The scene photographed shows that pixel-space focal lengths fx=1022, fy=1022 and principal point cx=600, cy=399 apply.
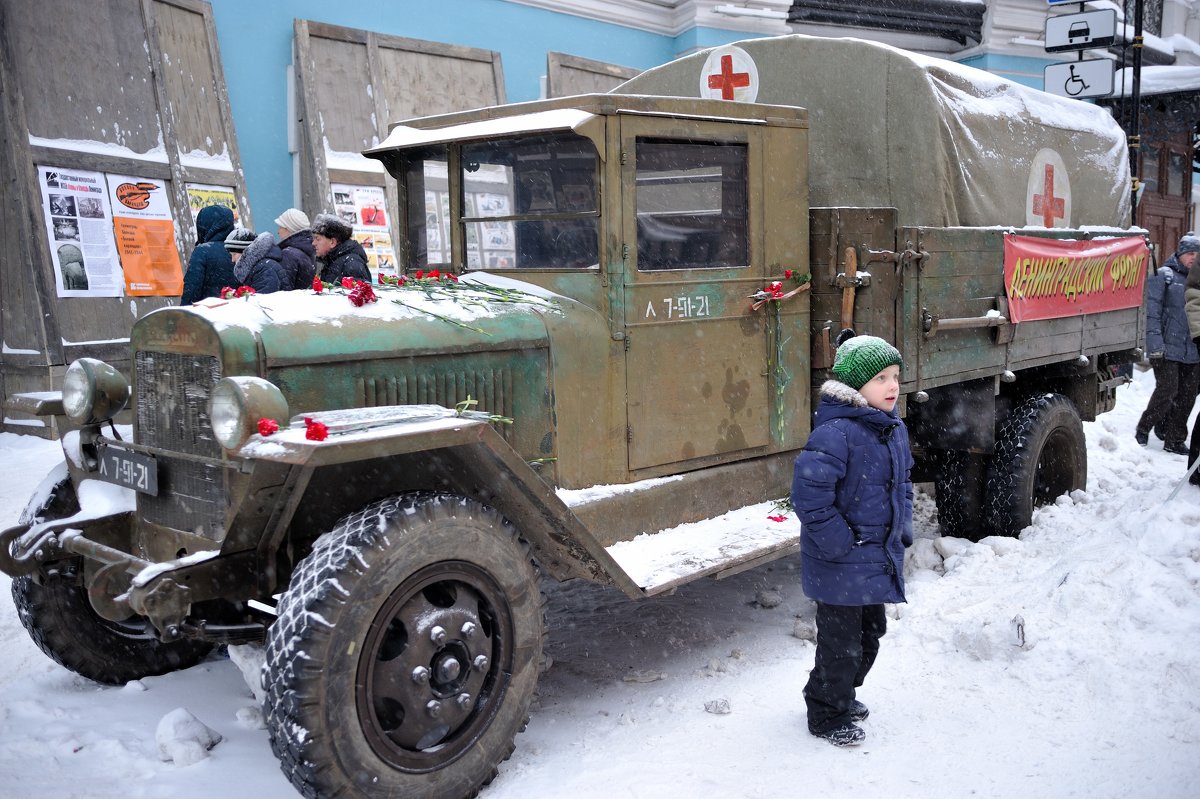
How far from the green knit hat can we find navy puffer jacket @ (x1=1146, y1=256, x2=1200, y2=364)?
638cm

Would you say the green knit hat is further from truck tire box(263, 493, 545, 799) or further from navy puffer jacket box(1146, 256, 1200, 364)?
navy puffer jacket box(1146, 256, 1200, 364)

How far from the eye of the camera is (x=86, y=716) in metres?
3.65

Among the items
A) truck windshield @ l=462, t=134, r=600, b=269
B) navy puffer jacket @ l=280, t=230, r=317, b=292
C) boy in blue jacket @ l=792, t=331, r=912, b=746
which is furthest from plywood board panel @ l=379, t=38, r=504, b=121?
boy in blue jacket @ l=792, t=331, r=912, b=746

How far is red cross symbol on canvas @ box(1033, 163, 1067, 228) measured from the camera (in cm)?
599

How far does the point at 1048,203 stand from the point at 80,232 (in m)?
6.26

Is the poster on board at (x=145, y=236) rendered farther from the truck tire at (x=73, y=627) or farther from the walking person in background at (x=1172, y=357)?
the walking person in background at (x=1172, y=357)

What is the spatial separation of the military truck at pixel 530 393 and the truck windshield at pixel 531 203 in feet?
0.04

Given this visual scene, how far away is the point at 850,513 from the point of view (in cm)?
339

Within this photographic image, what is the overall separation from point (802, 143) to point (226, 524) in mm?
2910

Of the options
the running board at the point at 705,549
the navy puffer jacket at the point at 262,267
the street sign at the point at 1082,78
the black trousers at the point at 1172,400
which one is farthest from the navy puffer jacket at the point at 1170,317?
the navy puffer jacket at the point at 262,267

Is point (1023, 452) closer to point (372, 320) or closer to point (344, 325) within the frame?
point (372, 320)

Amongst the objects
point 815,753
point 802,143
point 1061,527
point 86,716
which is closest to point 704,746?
point 815,753

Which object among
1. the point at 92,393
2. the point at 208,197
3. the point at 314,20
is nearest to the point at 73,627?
the point at 92,393

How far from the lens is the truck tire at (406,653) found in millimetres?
2756
